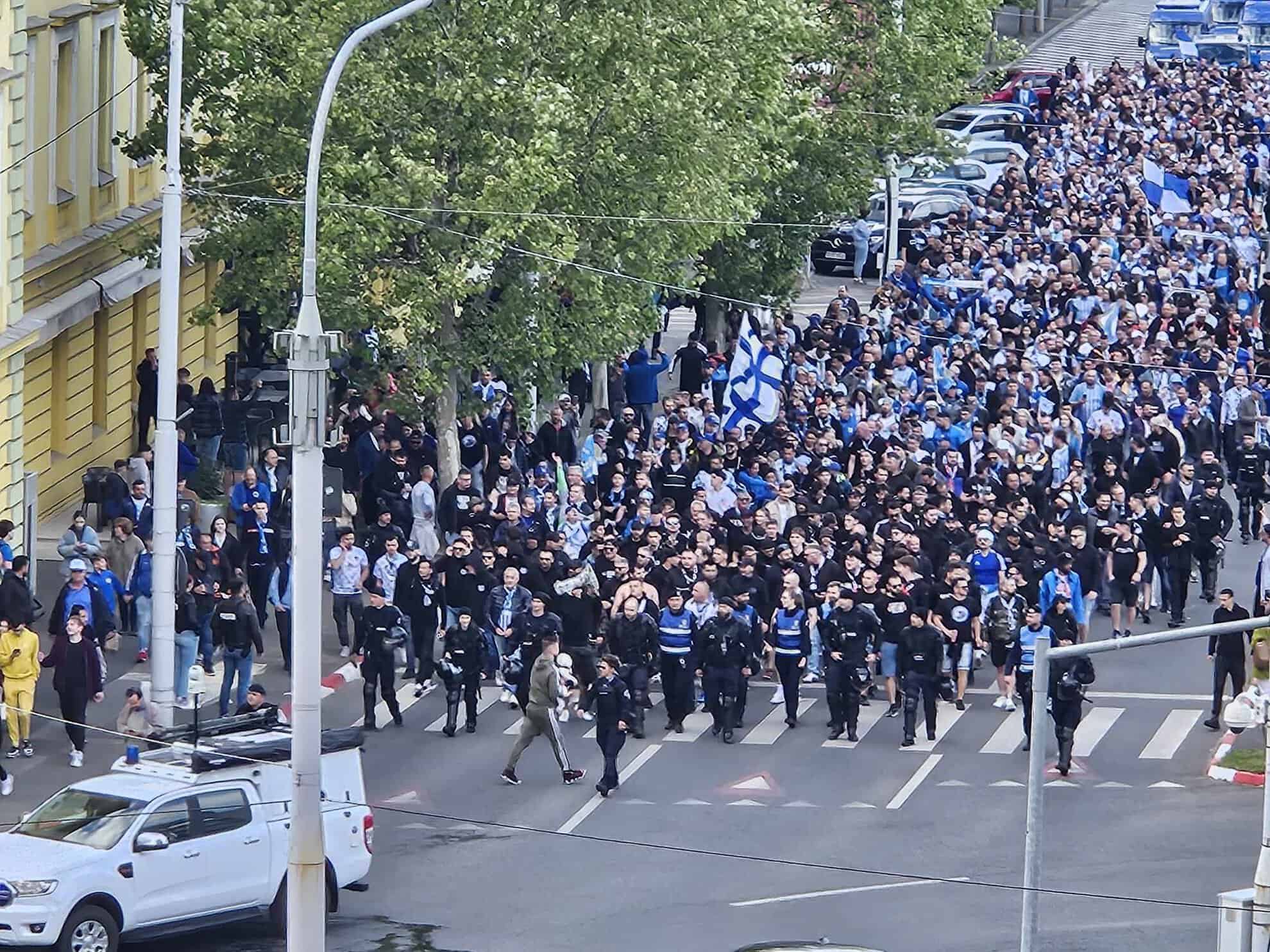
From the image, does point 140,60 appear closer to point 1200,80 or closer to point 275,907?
point 275,907

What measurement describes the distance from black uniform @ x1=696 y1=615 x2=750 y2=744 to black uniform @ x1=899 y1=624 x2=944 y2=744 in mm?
1695

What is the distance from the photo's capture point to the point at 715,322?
1953 inches

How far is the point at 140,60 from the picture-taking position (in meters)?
40.0

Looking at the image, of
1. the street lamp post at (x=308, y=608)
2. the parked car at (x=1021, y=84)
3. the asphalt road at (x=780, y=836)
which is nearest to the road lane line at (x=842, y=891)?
the asphalt road at (x=780, y=836)

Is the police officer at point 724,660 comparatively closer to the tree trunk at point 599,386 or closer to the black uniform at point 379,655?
the black uniform at point 379,655

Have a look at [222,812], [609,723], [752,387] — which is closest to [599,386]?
[752,387]

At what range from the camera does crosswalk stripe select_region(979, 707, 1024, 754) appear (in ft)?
98.0

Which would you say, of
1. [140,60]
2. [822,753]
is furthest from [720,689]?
[140,60]

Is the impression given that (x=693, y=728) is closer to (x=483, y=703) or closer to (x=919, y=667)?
(x=483, y=703)

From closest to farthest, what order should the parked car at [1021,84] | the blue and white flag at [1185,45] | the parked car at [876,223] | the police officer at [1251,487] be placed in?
the police officer at [1251,487] → the parked car at [876,223] → the parked car at [1021,84] → the blue and white flag at [1185,45]

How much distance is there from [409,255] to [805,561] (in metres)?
7.64

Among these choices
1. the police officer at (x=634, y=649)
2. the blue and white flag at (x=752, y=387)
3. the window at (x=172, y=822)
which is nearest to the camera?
the window at (x=172, y=822)

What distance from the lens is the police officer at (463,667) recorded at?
2980 cm

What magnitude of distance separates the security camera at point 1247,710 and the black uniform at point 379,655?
27.8ft
